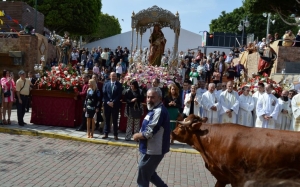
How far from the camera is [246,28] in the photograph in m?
57.8

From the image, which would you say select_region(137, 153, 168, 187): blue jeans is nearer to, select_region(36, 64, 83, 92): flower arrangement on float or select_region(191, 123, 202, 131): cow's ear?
Result: select_region(191, 123, 202, 131): cow's ear

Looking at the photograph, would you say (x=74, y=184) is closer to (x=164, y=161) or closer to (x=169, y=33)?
(x=164, y=161)

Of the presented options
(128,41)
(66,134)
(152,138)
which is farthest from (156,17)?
(128,41)

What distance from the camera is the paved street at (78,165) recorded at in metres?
6.58

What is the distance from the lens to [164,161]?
8.44 meters

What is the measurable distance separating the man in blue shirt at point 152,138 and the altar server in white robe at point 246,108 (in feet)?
21.4

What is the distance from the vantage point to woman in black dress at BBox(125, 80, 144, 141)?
10312 millimetres

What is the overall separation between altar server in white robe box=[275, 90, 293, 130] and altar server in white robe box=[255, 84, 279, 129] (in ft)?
0.66

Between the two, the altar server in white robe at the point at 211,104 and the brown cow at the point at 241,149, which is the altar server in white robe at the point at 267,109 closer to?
the altar server in white robe at the point at 211,104

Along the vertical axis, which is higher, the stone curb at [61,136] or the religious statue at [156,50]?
the religious statue at [156,50]

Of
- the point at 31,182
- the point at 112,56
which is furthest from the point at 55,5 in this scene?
the point at 31,182

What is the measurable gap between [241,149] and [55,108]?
8196 millimetres

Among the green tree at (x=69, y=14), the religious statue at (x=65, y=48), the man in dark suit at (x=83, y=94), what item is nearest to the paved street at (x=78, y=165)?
the man in dark suit at (x=83, y=94)

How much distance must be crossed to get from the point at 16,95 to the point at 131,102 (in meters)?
4.32
